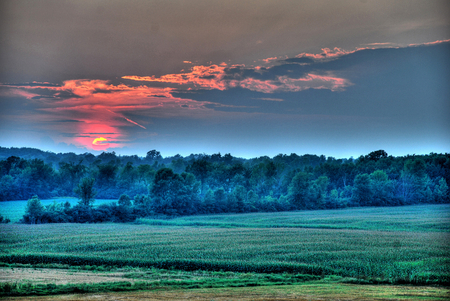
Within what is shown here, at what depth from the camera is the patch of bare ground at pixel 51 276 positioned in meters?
23.8

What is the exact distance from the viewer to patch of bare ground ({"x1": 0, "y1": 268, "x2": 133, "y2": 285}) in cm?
2381

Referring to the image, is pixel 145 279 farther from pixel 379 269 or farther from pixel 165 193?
pixel 165 193

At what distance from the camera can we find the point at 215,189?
122312 mm

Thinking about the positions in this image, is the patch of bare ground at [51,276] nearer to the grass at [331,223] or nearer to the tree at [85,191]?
the grass at [331,223]

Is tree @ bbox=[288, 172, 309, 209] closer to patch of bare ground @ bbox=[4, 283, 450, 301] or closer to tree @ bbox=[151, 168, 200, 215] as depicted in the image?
tree @ bbox=[151, 168, 200, 215]

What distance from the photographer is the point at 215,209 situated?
9775cm

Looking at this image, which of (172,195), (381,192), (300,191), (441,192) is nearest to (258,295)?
(172,195)

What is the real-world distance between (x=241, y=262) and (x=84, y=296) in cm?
1806

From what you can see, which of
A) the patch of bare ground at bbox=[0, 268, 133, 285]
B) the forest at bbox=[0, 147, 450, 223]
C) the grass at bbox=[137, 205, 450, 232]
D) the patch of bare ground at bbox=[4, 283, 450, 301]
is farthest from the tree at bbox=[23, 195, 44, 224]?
the patch of bare ground at bbox=[4, 283, 450, 301]

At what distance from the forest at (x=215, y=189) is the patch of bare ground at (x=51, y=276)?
168ft

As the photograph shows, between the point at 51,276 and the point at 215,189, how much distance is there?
9686cm

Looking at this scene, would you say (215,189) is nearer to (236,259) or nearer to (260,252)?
(260,252)

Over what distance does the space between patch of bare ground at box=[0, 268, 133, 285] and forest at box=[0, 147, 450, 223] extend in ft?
168

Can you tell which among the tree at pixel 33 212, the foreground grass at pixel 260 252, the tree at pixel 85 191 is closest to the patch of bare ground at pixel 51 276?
the foreground grass at pixel 260 252
